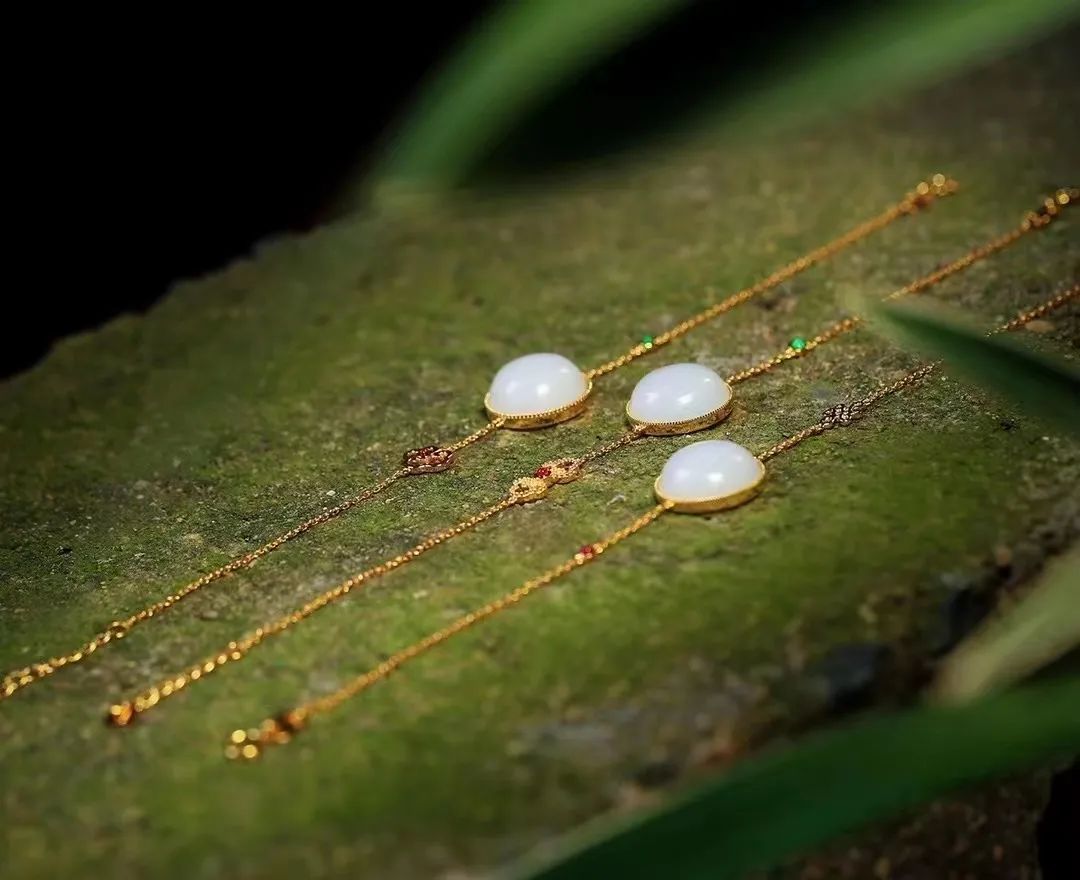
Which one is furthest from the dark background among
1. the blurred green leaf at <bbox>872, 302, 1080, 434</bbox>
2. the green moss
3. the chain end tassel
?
the blurred green leaf at <bbox>872, 302, 1080, 434</bbox>

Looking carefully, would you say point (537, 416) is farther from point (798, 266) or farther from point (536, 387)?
point (798, 266)

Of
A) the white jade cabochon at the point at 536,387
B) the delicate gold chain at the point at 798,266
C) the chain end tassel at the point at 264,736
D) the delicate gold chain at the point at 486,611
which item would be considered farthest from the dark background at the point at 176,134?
the chain end tassel at the point at 264,736

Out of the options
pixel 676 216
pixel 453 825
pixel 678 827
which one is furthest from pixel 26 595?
pixel 676 216

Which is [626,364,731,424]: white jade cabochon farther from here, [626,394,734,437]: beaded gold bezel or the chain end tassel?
the chain end tassel

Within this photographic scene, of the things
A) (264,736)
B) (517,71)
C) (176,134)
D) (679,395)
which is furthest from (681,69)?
(176,134)

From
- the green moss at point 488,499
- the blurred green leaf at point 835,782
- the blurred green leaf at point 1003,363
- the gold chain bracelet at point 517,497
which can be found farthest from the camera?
the gold chain bracelet at point 517,497

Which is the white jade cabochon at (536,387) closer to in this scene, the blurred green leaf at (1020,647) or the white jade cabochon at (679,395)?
the white jade cabochon at (679,395)
